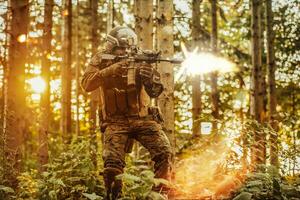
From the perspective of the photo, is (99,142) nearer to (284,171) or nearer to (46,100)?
(46,100)

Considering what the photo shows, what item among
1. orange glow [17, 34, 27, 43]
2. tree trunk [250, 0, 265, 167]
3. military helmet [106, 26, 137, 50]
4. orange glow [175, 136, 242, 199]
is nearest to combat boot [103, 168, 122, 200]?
orange glow [175, 136, 242, 199]

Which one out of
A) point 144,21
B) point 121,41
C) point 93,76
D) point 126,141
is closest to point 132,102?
point 126,141

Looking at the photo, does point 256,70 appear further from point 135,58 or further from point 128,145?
point 135,58

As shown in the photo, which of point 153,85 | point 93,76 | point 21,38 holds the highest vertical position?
point 21,38

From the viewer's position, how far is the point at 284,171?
7223mm

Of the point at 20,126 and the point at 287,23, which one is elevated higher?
the point at 287,23

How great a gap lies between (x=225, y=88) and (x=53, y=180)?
16888 mm

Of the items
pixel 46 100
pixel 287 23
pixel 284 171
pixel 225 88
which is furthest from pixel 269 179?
pixel 225 88

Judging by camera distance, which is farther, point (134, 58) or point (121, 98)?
point (121, 98)

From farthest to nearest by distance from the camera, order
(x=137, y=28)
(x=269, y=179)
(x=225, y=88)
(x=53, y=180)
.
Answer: (x=225, y=88) < (x=137, y=28) < (x=53, y=180) < (x=269, y=179)

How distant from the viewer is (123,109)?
22.8ft

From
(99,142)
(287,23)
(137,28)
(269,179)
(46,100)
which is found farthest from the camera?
(287,23)

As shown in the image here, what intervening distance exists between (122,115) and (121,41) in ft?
3.73

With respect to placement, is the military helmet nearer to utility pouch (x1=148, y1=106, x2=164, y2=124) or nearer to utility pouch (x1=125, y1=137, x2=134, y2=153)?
utility pouch (x1=148, y1=106, x2=164, y2=124)
